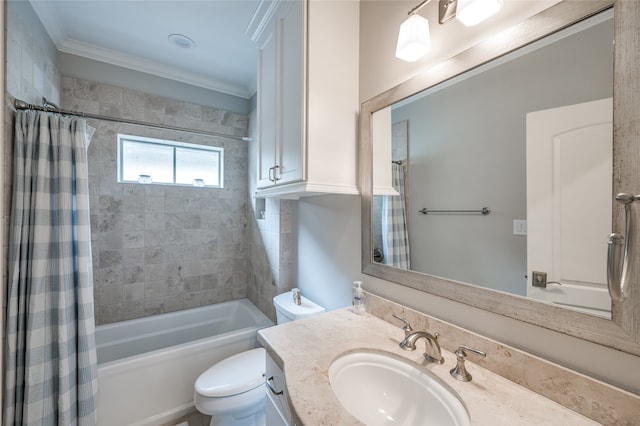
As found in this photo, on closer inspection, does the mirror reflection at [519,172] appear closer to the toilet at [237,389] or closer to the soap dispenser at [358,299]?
the soap dispenser at [358,299]

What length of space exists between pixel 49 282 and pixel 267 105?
1.56 metres

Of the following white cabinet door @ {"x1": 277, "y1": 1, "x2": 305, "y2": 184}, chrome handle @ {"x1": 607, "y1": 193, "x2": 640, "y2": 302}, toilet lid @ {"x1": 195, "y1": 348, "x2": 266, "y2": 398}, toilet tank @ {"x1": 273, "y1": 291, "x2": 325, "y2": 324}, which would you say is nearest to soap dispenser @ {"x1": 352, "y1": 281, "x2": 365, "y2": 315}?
toilet tank @ {"x1": 273, "y1": 291, "x2": 325, "y2": 324}

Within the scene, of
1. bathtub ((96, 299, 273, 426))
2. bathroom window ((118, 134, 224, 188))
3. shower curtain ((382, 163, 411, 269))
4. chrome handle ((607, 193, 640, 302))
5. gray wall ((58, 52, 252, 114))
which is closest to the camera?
chrome handle ((607, 193, 640, 302))

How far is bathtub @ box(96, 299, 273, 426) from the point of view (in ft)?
5.16

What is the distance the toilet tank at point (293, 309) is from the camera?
1.59 meters

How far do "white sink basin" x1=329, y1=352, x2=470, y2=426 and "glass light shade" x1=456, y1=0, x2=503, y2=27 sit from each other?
3.78 feet

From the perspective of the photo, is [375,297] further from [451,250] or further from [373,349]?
[451,250]

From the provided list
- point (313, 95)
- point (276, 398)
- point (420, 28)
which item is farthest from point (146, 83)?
point (276, 398)

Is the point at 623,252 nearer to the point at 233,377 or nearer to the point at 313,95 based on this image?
the point at 313,95

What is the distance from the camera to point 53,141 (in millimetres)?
1432

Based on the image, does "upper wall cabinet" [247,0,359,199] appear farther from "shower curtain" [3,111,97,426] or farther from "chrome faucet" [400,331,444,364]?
"shower curtain" [3,111,97,426]

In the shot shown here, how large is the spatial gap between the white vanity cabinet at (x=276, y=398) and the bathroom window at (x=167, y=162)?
7.04 ft

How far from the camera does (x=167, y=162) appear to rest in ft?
8.26

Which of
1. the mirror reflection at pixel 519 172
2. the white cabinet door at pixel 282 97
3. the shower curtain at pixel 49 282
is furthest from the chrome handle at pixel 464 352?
the shower curtain at pixel 49 282
